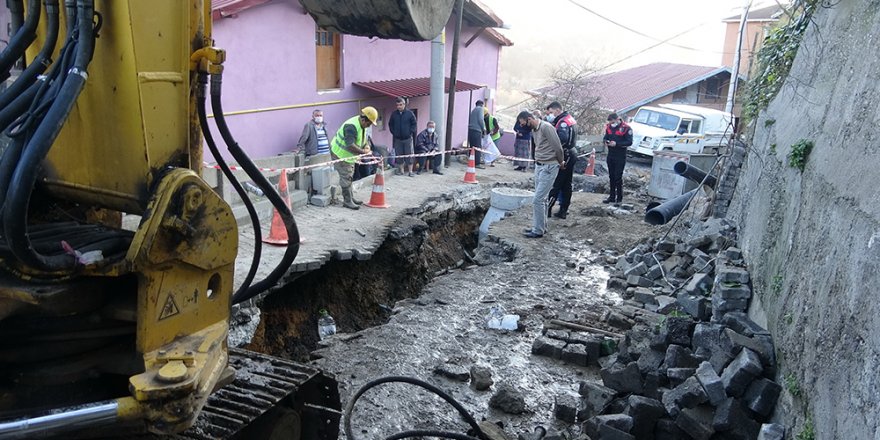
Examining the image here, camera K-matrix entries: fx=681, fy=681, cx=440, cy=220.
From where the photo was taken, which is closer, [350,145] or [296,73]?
[350,145]

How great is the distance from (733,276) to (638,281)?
205 centimetres

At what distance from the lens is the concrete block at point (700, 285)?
20.6ft

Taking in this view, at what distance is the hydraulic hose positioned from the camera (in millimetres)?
2256

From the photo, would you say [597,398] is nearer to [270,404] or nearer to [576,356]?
[576,356]

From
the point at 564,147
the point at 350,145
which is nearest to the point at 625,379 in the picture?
the point at 564,147

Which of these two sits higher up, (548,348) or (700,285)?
(700,285)

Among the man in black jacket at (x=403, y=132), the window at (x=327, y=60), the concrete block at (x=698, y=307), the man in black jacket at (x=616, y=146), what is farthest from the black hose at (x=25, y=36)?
the window at (x=327, y=60)

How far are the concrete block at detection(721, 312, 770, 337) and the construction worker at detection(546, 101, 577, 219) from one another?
5871 mm

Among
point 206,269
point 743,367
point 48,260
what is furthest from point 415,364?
point 48,260

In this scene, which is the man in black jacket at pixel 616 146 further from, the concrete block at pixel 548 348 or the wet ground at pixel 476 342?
the concrete block at pixel 548 348

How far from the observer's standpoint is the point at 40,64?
8.29ft

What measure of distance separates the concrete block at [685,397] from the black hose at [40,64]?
3.87 metres

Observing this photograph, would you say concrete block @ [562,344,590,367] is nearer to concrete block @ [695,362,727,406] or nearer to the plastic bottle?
concrete block @ [695,362,727,406]

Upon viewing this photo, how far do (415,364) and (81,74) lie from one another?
3.97m
